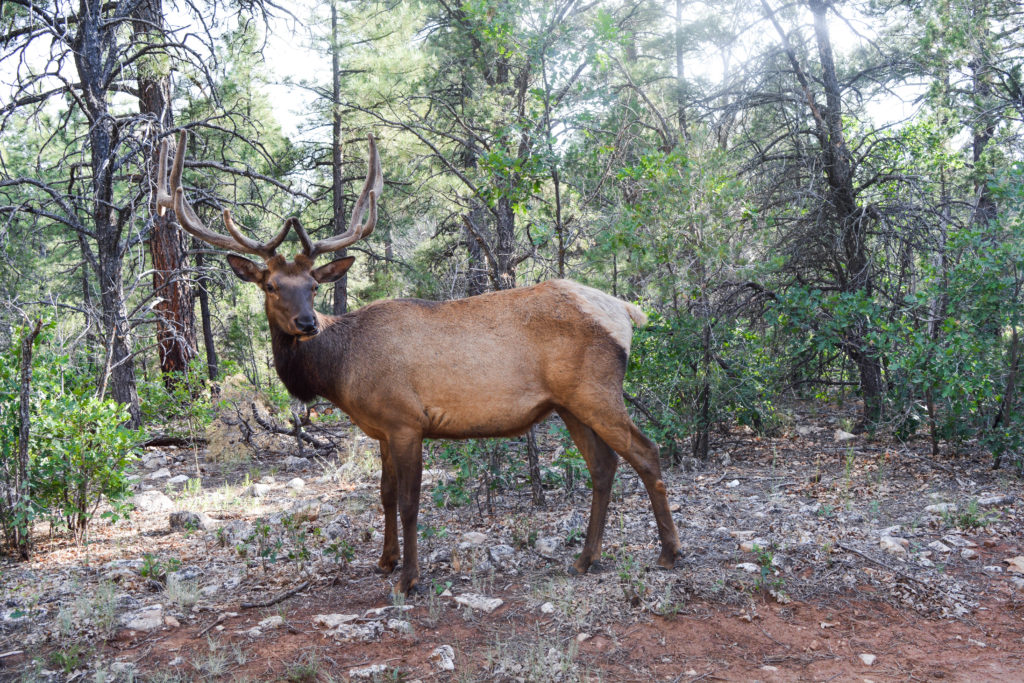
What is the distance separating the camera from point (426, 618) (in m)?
5.02

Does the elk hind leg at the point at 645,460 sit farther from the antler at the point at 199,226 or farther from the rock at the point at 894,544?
the antler at the point at 199,226

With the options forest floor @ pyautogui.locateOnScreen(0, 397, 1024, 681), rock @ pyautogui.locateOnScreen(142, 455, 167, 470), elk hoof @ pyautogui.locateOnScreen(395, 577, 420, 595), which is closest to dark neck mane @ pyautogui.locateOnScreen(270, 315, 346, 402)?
forest floor @ pyautogui.locateOnScreen(0, 397, 1024, 681)

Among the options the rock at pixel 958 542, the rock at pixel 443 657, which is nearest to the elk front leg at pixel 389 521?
the rock at pixel 443 657

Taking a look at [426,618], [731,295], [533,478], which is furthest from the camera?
[731,295]

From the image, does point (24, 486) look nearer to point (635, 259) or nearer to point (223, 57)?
point (635, 259)

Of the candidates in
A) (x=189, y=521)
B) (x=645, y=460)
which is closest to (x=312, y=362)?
(x=645, y=460)

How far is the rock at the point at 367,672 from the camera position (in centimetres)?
419

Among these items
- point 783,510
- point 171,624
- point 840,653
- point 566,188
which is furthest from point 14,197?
point 840,653

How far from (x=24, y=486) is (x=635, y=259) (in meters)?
6.24

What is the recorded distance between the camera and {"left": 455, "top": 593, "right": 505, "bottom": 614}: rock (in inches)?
200

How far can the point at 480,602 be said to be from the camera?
5156 millimetres

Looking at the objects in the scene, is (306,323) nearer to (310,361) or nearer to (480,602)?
Answer: (310,361)

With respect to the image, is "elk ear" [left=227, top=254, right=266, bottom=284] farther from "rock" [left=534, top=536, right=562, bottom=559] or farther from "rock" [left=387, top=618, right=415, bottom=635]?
"rock" [left=534, top=536, right=562, bottom=559]

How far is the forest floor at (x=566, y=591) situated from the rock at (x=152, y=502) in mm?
321
